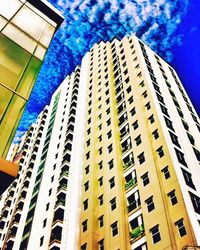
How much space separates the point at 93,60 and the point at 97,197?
3420 cm

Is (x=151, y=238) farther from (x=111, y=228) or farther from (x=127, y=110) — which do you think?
(x=127, y=110)

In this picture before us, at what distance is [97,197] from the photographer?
33.8 meters

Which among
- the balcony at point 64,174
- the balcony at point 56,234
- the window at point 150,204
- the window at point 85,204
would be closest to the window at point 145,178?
the window at point 150,204

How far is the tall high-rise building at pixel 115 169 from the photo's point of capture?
25.6 m

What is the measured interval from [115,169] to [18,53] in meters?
23.6

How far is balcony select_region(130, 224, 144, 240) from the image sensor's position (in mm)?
25981

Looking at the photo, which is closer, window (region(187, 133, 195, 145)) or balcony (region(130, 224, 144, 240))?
balcony (region(130, 224, 144, 240))

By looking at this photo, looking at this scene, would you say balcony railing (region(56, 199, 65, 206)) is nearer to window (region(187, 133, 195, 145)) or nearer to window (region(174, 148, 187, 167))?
window (region(174, 148, 187, 167))

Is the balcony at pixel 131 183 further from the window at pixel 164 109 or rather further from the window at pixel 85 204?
the window at pixel 164 109

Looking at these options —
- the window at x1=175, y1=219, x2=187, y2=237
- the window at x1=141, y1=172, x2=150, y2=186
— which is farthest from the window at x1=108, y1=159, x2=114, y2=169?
the window at x1=175, y1=219, x2=187, y2=237

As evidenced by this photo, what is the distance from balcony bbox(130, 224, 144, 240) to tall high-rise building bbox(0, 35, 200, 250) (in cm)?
10

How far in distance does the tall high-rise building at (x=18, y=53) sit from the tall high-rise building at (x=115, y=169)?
606 inches

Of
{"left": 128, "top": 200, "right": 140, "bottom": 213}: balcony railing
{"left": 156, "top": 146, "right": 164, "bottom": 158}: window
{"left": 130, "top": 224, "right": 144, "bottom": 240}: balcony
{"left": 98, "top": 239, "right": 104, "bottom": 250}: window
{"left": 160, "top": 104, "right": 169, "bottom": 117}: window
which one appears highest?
{"left": 160, "top": 104, "right": 169, "bottom": 117}: window

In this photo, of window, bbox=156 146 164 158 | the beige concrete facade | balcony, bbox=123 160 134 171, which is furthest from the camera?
balcony, bbox=123 160 134 171
